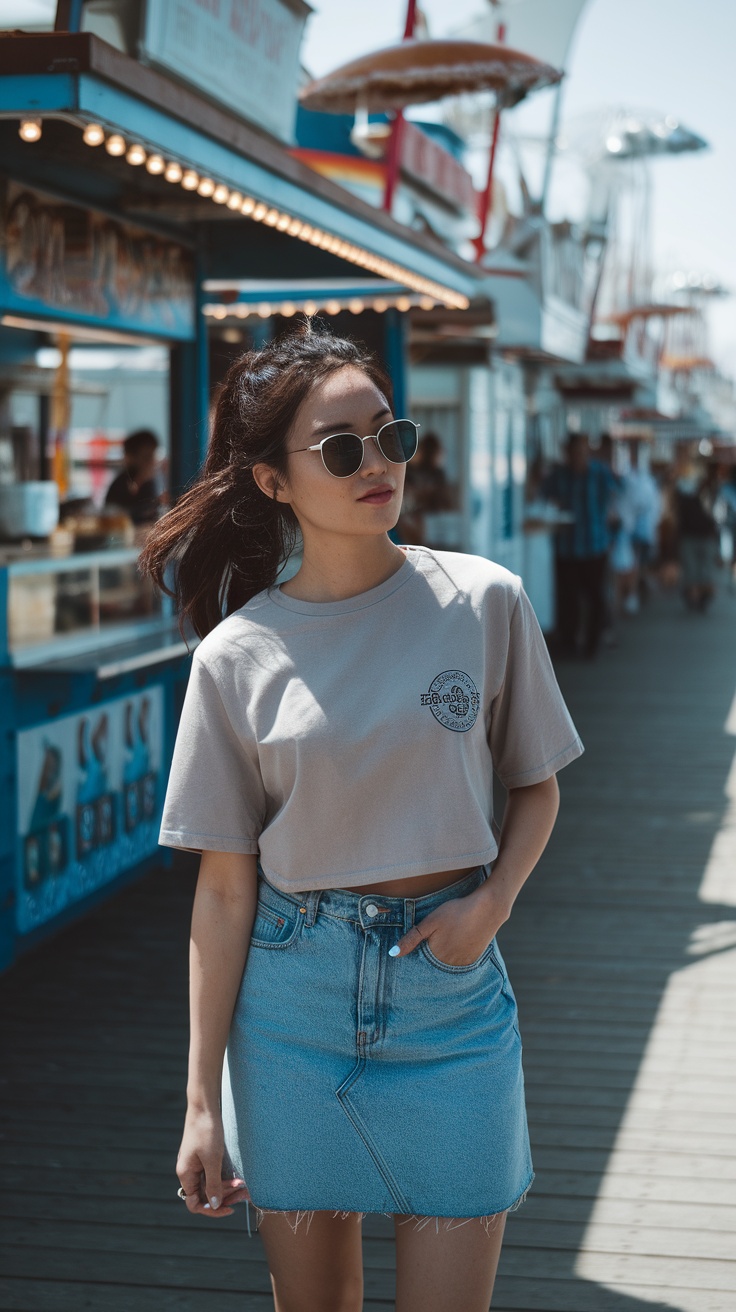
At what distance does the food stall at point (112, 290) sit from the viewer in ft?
14.1

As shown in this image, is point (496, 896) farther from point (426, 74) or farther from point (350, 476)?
point (426, 74)

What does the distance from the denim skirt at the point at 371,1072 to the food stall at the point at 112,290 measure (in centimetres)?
198

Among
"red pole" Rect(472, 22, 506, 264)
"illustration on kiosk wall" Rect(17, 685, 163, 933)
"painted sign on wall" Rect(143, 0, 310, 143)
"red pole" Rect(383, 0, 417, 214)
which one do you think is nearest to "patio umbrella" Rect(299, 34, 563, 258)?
"red pole" Rect(383, 0, 417, 214)

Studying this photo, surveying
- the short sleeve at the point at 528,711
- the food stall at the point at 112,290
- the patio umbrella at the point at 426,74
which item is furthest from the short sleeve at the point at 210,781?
the patio umbrella at the point at 426,74

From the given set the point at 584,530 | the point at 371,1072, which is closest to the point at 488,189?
the point at 584,530

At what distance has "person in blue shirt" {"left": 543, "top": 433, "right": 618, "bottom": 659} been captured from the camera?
45.5 feet

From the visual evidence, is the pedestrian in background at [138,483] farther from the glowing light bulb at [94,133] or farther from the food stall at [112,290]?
the glowing light bulb at [94,133]

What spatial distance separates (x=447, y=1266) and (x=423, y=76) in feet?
25.3

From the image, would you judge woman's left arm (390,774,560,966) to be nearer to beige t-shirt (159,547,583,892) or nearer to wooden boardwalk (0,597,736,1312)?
beige t-shirt (159,547,583,892)

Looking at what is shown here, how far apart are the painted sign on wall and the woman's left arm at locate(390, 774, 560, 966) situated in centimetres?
365

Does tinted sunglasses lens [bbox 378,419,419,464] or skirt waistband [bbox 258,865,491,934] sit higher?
tinted sunglasses lens [bbox 378,419,419,464]

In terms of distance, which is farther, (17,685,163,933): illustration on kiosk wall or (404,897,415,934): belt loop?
(17,685,163,933): illustration on kiosk wall

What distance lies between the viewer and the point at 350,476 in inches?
80.5

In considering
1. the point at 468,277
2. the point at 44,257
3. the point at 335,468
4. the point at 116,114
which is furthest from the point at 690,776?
the point at 335,468
